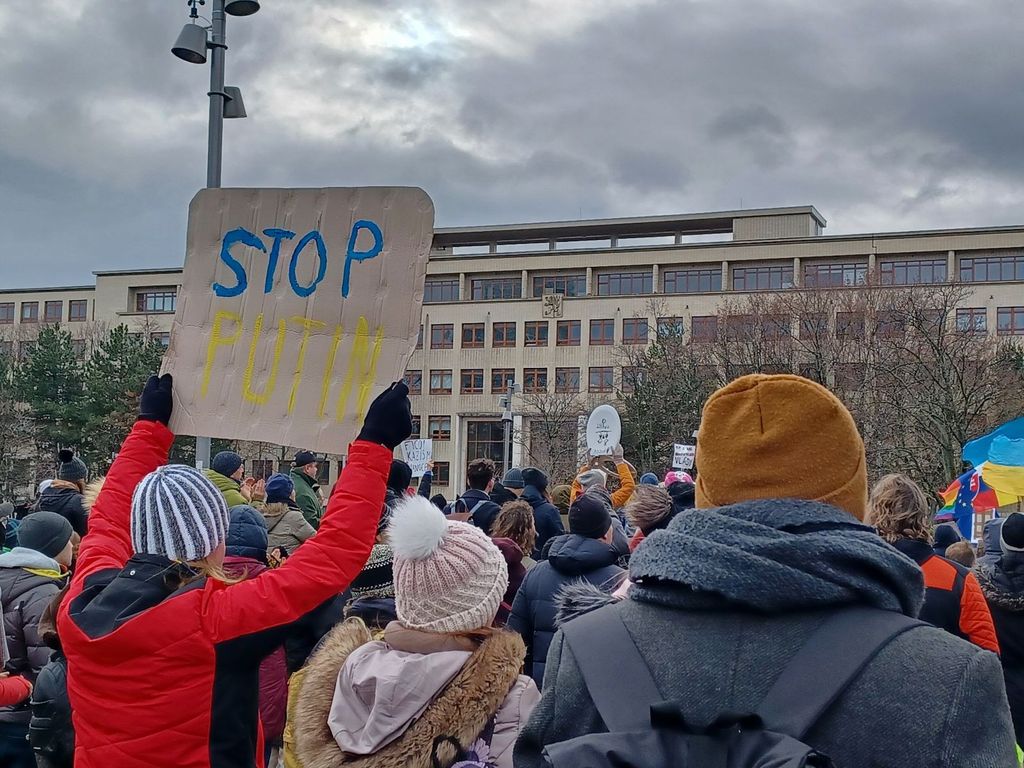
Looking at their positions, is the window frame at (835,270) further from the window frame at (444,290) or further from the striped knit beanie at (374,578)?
the striped knit beanie at (374,578)

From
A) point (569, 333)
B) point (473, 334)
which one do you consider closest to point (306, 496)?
point (569, 333)

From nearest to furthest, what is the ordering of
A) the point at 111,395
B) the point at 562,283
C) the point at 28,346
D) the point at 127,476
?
the point at 127,476 < the point at 111,395 < the point at 28,346 < the point at 562,283

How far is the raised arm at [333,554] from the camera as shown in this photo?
9.57 feet

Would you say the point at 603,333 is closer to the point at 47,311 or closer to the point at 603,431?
the point at 47,311

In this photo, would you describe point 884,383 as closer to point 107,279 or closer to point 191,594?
point 191,594

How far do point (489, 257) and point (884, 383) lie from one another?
114 ft

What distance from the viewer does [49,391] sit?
187 feet

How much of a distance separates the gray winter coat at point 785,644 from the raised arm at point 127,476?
6.33 feet

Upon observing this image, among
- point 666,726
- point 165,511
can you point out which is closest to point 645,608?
point 666,726

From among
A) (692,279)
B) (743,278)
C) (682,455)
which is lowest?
(682,455)

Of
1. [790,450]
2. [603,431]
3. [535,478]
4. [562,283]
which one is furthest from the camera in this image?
[562,283]

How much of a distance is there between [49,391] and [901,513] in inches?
2291

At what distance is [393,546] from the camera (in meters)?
3.13

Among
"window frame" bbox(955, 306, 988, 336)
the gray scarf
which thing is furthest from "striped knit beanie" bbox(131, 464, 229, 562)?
"window frame" bbox(955, 306, 988, 336)
